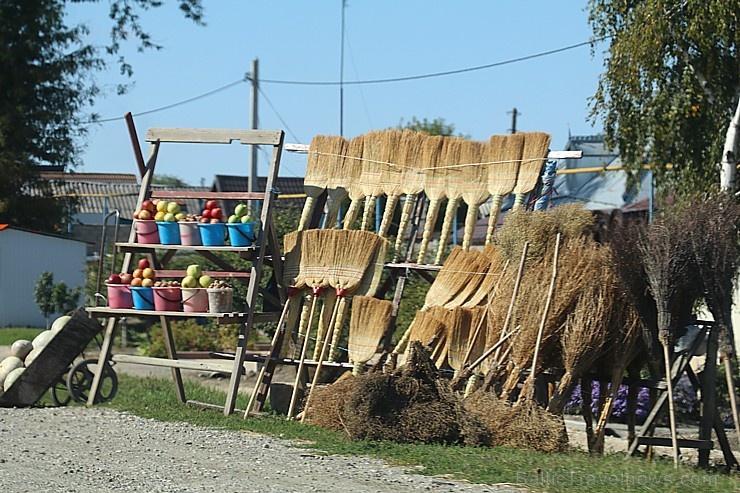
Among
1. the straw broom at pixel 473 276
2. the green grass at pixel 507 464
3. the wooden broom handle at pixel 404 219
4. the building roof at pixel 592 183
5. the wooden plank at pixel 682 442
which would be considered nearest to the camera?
the green grass at pixel 507 464

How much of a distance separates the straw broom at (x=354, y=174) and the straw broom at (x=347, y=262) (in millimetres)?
604

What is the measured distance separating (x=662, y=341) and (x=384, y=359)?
2658 mm

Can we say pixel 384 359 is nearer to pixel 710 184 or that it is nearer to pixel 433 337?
pixel 433 337

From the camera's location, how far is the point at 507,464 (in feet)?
26.2

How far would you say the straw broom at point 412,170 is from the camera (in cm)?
1152

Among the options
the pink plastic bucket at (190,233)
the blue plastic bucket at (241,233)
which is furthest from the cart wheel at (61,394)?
the blue plastic bucket at (241,233)

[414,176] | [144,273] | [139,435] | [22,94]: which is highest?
[22,94]

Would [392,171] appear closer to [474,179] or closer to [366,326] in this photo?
[474,179]

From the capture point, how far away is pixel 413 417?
9.20m

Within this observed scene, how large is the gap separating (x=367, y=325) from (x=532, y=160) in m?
2.25

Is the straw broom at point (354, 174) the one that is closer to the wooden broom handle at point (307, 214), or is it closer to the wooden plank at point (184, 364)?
the wooden broom handle at point (307, 214)

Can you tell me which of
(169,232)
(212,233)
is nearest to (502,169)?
(212,233)

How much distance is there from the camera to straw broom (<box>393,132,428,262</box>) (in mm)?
11516

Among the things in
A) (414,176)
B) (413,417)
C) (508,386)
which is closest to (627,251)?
(508,386)
